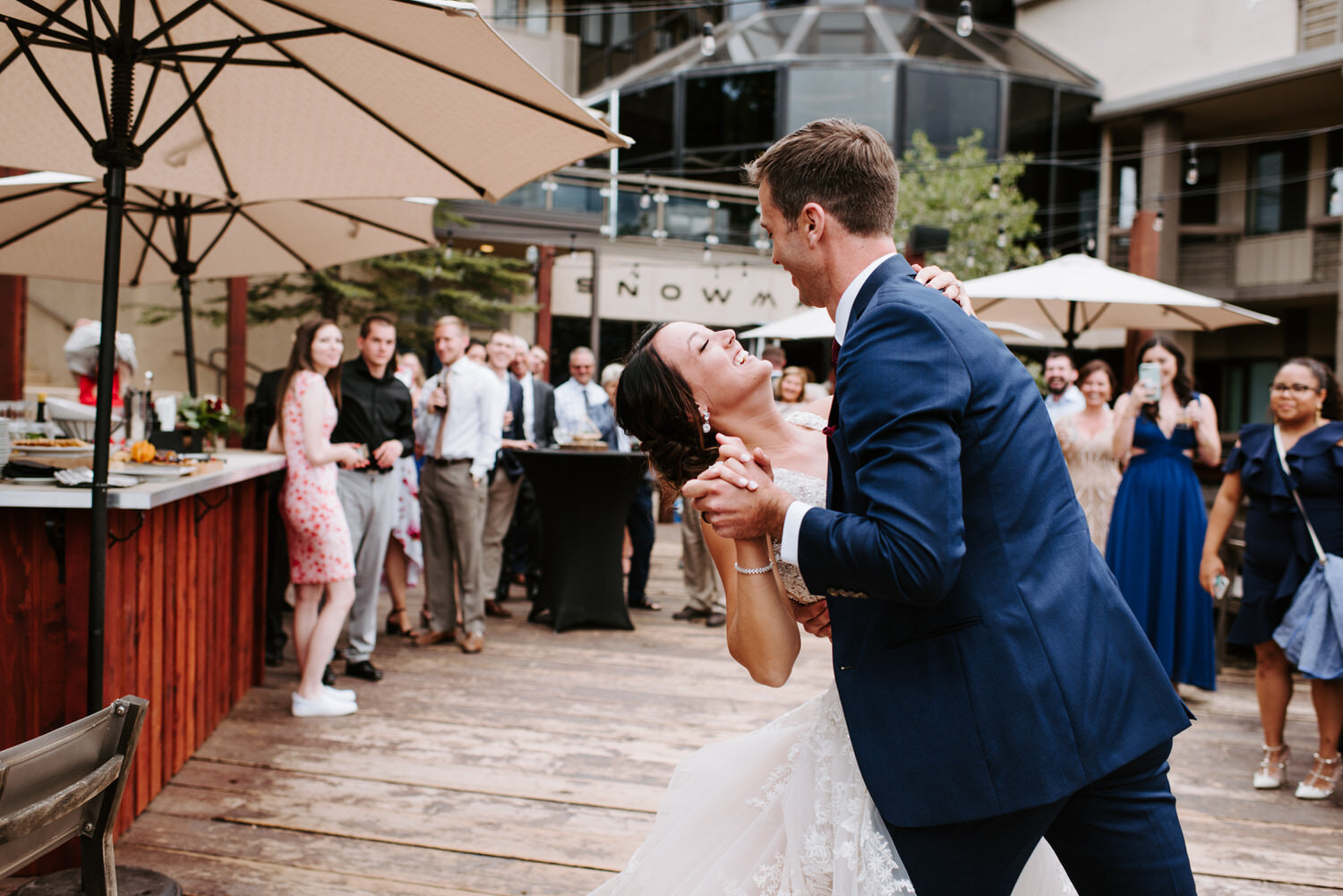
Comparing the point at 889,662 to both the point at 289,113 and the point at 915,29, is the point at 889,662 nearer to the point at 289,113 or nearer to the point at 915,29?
the point at 289,113

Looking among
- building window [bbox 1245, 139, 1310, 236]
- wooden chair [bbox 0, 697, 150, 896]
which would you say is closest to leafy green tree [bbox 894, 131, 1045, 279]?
building window [bbox 1245, 139, 1310, 236]

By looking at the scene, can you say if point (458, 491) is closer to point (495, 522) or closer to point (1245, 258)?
point (495, 522)

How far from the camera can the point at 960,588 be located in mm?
1381

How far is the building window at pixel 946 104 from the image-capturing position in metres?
18.4

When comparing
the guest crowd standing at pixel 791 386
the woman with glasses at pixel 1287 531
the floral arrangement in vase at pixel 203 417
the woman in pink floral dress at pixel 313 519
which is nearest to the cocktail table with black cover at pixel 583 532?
the guest crowd standing at pixel 791 386

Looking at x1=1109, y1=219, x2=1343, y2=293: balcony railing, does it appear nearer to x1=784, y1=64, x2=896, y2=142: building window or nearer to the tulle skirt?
x1=784, y1=64, x2=896, y2=142: building window

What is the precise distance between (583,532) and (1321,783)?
14.5 ft

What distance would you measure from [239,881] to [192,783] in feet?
3.03

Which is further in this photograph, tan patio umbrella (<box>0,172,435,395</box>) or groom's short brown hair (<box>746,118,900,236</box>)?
tan patio umbrella (<box>0,172,435,395</box>)

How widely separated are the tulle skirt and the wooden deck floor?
142 cm

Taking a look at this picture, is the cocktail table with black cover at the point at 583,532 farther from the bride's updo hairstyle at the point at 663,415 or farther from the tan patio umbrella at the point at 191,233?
the bride's updo hairstyle at the point at 663,415

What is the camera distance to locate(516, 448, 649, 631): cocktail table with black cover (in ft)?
21.8

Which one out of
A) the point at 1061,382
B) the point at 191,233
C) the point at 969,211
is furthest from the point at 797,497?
the point at 969,211

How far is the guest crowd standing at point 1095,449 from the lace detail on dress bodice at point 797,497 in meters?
4.59
